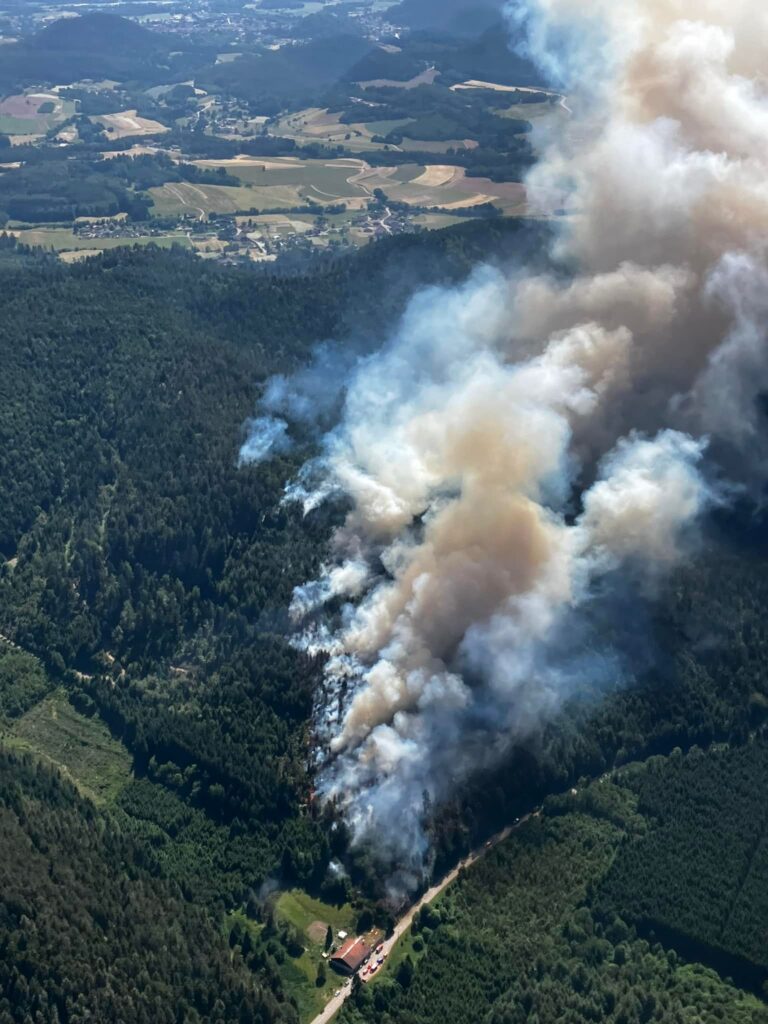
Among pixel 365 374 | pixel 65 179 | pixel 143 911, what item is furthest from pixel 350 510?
pixel 65 179

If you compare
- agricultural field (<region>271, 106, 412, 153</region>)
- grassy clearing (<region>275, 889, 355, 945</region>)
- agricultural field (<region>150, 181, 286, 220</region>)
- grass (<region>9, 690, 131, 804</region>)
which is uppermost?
grassy clearing (<region>275, 889, 355, 945</region>)

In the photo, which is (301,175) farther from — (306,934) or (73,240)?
(306,934)

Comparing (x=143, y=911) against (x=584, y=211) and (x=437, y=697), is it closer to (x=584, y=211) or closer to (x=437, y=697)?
(x=437, y=697)

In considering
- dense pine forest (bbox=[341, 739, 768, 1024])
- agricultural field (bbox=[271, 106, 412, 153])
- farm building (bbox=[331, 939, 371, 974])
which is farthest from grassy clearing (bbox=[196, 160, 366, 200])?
farm building (bbox=[331, 939, 371, 974])

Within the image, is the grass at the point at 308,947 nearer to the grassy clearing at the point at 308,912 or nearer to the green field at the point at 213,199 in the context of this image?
the grassy clearing at the point at 308,912

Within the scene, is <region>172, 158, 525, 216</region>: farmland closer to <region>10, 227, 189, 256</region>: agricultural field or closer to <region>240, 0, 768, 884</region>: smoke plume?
<region>10, 227, 189, 256</region>: agricultural field

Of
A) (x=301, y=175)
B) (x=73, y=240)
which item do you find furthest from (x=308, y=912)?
(x=301, y=175)

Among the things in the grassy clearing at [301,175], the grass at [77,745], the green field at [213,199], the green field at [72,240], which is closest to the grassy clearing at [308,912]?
the grass at [77,745]
